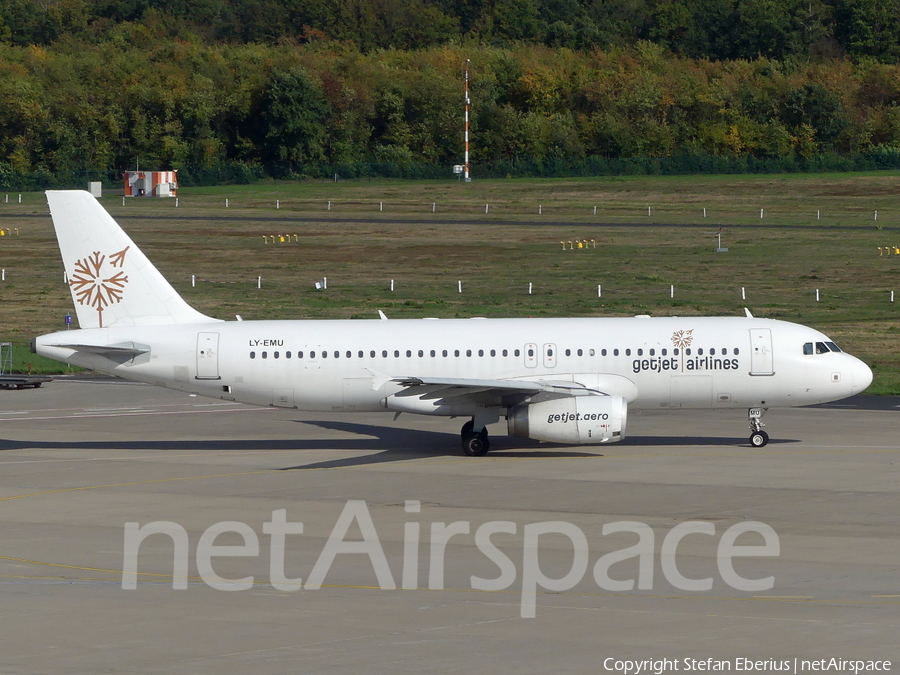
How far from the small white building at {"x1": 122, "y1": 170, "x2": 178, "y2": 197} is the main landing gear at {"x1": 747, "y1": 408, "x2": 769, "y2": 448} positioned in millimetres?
114048

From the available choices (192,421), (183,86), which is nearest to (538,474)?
(192,421)

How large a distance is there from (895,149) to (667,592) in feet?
457

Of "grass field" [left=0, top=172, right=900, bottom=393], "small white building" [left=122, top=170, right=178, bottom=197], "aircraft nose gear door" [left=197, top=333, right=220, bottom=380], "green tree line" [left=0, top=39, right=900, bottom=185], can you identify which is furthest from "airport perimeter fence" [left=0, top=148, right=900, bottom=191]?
"aircraft nose gear door" [left=197, top=333, right=220, bottom=380]

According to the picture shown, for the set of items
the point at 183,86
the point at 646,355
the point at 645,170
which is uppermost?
the point at 183,86

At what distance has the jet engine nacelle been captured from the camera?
41.2 m

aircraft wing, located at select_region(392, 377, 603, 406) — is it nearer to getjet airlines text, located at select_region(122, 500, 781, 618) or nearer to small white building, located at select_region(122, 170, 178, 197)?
getjet airlines text, located at select_region(122, 500, 781, 618)

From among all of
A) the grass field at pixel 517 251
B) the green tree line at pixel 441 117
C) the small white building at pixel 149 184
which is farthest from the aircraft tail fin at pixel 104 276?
the green tree line at pixel 441 117

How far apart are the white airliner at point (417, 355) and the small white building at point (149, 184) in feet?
348

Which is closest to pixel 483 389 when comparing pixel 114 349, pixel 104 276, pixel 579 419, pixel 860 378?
pixel 579 419

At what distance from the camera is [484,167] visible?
158000 mm

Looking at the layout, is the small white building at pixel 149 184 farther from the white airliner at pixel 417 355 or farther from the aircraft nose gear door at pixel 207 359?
the aircraft nose gear door at pixel 207 359

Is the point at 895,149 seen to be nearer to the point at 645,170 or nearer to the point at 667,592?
the point at 645,170

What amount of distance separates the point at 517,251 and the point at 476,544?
256ft

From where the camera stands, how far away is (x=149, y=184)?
14900 cm
